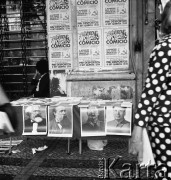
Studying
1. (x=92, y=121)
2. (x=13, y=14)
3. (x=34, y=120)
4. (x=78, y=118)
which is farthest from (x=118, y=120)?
(x=13, y=14)

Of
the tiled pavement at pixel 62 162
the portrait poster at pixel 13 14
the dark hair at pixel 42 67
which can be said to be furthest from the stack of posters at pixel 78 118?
the portrait poster at pixel 13 14

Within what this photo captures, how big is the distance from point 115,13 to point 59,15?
130 cm

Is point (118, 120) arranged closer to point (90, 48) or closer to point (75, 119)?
point (75, 119)

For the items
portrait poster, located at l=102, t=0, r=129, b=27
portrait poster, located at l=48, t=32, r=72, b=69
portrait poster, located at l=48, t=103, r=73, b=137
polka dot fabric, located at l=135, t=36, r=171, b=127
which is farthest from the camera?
portrait poster, located at l=48, t=32, r=72, b=69

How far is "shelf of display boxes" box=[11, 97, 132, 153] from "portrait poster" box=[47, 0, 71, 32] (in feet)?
8.14

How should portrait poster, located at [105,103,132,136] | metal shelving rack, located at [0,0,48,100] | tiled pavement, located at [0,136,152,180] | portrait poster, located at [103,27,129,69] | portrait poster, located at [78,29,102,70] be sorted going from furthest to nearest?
metal shelving rack, located at [0,0,48,100] → portrait poster, located at [78,29,102,70] → portrait poster, located at [103,27,129,69] → portrait poster, located at [105,103,132,136] → tiled pavement, located at [0,136,152,180]

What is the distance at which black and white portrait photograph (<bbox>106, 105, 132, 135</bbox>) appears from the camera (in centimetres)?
568

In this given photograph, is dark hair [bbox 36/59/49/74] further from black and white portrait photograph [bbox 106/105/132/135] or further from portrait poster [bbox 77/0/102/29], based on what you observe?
black and white portrait photograph [bbox 106/105/132/135]

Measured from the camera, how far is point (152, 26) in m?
7.57

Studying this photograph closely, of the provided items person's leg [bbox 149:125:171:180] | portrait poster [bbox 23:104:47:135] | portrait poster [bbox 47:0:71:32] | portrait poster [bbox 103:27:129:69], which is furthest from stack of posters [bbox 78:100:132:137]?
person's leg [bbox 149:125:171:180]

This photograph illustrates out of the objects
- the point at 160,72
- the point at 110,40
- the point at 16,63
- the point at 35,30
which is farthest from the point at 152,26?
the point at 160,72

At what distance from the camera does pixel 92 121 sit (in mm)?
5801

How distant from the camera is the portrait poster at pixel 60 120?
584 centimetres

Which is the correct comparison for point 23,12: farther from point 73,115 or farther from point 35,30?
point 73,115
